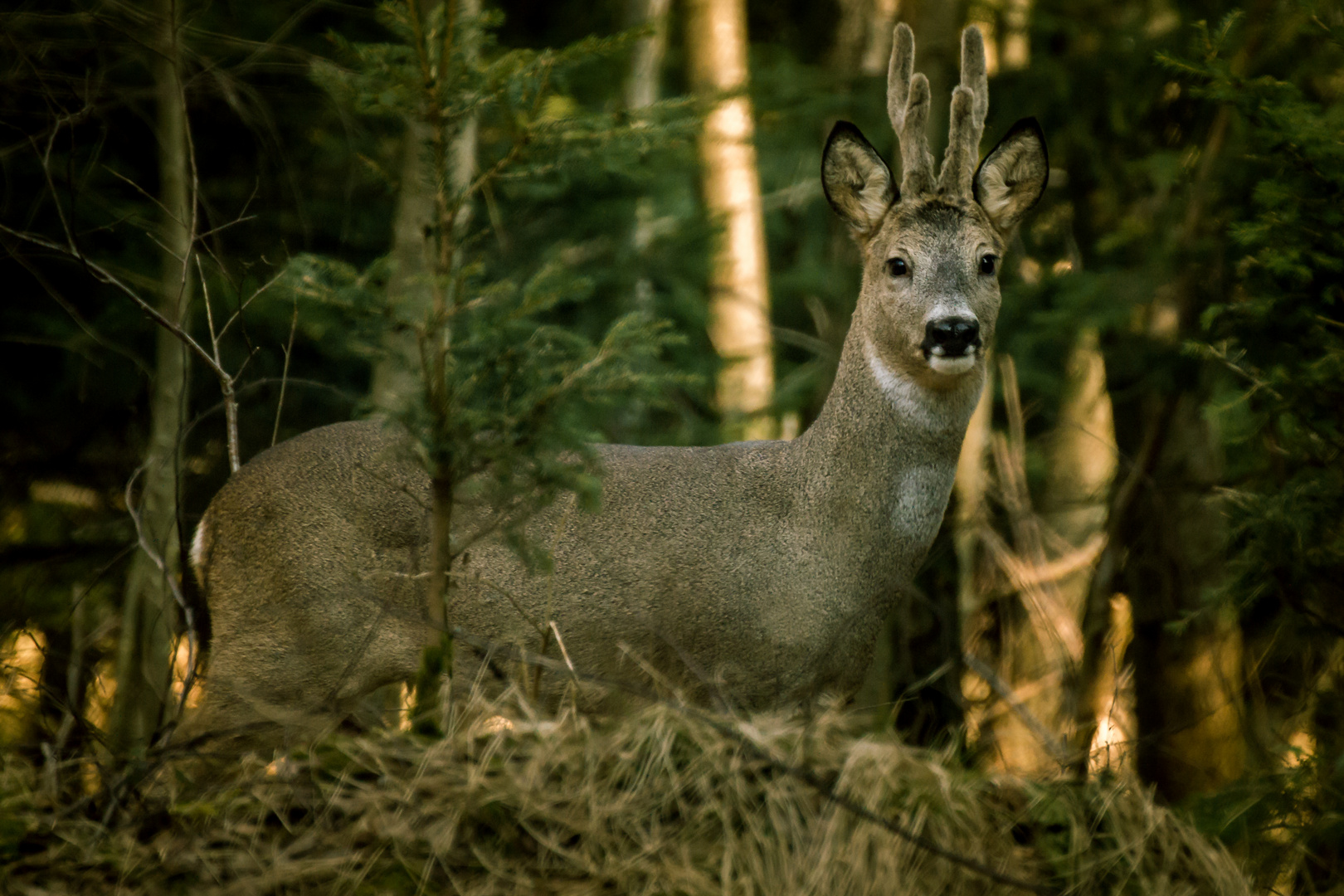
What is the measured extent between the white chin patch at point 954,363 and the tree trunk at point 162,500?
3150mm

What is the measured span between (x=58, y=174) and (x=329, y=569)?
3.33m

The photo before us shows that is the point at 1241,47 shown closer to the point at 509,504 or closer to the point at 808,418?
the point at 808,418

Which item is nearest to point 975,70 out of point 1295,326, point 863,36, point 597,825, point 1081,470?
point 1295,326

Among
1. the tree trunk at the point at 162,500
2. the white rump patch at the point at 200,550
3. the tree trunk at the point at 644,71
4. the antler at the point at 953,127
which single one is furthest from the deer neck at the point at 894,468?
the tree trunk at the point at 644,71

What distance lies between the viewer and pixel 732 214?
9633mm

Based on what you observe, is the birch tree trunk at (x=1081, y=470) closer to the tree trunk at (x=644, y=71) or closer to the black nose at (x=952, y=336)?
the tree trunk at (x=644, y=71)

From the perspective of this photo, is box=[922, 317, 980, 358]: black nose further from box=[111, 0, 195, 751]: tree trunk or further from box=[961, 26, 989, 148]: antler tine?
box=[111, 0, 195, 751]: tree trunk

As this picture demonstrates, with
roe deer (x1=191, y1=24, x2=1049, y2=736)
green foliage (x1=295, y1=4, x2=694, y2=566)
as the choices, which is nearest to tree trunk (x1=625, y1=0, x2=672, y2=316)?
roe deer (x1=191, y1=24, x2=1049, y2=736)

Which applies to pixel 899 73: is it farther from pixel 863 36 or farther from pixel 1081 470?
pixel 863 36

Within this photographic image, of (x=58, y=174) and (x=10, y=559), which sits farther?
(x=10, y=559)

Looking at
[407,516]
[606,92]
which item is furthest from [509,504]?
[606,92]

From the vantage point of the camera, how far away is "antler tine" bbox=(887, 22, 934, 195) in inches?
195

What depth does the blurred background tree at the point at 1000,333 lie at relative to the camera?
4844 mm

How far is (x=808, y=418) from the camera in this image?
1014cm
